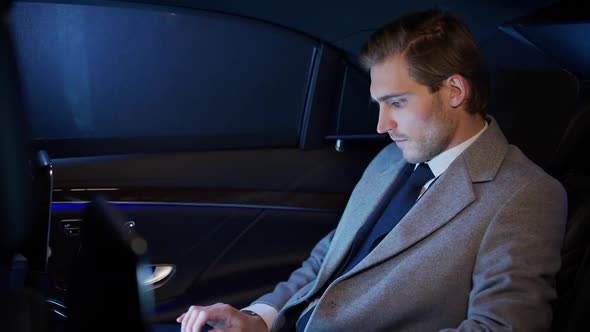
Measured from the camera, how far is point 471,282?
5.80ft

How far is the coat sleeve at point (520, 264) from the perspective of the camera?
165 cm

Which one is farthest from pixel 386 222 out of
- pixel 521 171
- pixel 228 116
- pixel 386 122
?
pixel 228 116

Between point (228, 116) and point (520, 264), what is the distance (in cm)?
128

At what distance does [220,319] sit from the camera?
1.93 m

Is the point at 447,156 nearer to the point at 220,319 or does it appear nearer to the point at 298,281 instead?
the point at 298,281

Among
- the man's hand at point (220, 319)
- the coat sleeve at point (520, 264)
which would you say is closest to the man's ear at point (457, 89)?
the coat sleeve at point (520, 264)


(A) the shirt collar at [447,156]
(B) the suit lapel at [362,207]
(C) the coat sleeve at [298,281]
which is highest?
(A) the shirt collar at [447,156]

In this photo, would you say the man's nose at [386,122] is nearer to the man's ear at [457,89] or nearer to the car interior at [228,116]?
the man's ear at [457,89]

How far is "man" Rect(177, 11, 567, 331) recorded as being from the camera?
5.55ft

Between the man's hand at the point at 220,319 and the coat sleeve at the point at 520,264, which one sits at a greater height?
the coat sleeve at the point at 520,264

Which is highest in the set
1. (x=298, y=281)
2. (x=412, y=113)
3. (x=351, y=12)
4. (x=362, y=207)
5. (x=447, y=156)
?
(x=351, y=12)

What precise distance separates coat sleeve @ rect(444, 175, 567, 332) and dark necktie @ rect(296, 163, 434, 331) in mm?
305

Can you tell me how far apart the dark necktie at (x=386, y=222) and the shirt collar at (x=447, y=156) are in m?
0.03

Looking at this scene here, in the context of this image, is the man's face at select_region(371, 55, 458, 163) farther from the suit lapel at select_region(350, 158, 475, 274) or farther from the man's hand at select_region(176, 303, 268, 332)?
the man's hand at select_region(176, 303, 268, 332)
